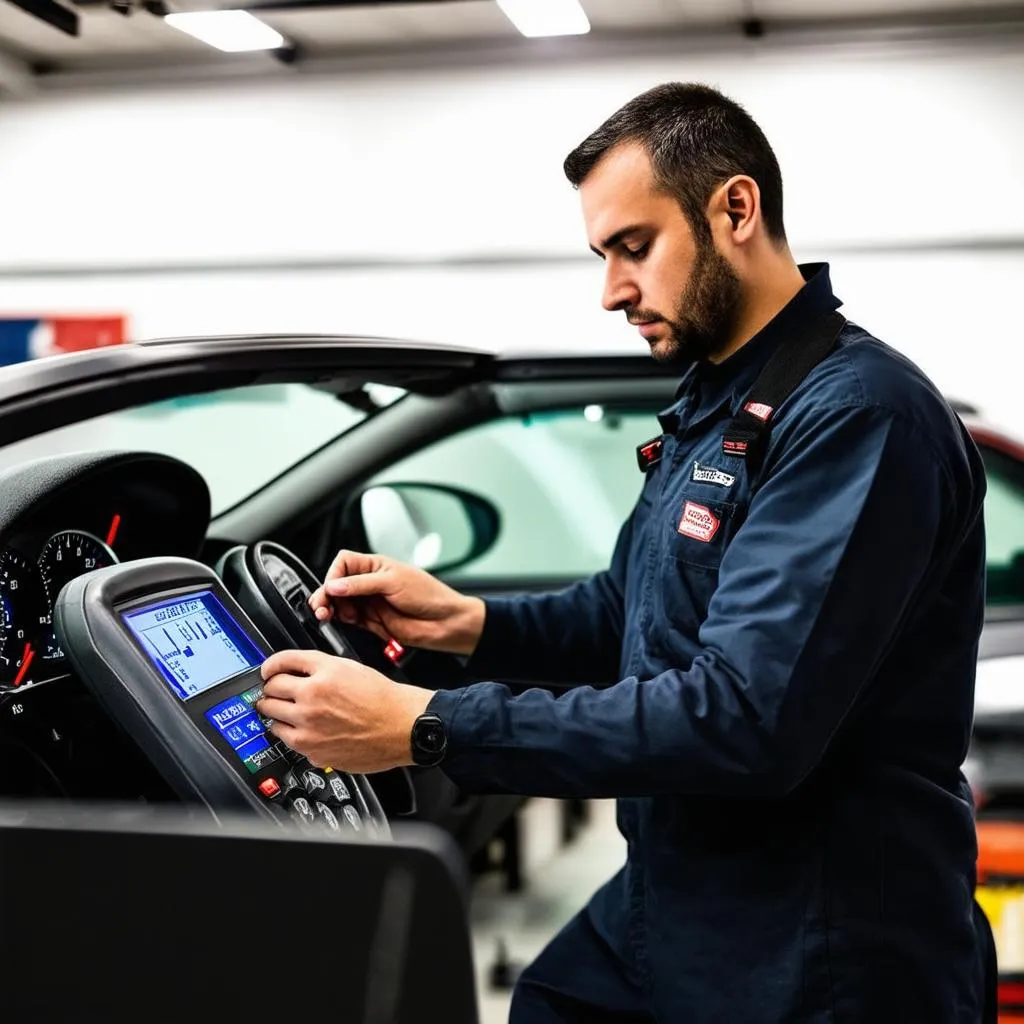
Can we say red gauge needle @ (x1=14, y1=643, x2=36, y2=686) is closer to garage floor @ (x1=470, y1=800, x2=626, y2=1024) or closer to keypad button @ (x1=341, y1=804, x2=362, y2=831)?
keypad button @ (x1=341, y1=804, x2=362, y2=831)

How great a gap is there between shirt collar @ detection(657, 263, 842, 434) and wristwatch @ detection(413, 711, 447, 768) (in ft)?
1.43

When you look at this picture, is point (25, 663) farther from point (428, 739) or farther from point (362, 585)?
point (428, 739)

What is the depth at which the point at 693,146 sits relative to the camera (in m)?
1.29

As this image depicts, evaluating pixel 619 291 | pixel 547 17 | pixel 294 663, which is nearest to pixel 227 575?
pixel 294 663

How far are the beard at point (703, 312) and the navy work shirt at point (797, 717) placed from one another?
0.13 feet

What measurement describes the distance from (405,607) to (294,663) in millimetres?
480

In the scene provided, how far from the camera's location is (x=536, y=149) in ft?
22.0

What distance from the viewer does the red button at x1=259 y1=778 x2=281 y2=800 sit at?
49.0 inches

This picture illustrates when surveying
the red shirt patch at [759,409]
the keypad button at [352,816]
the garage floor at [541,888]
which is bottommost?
the garage floor at [541,888]

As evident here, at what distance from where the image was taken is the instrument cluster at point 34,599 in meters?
1.49

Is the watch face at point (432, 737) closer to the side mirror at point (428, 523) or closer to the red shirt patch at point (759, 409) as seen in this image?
the red shirt patch at point (759, 409)

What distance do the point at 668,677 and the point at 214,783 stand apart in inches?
16.8

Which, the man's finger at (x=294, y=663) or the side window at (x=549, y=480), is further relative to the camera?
the side window at (x=549, y=480)

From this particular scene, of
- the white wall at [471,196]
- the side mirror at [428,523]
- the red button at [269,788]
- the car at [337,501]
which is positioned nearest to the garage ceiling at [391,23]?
the white wall at [471,196]
